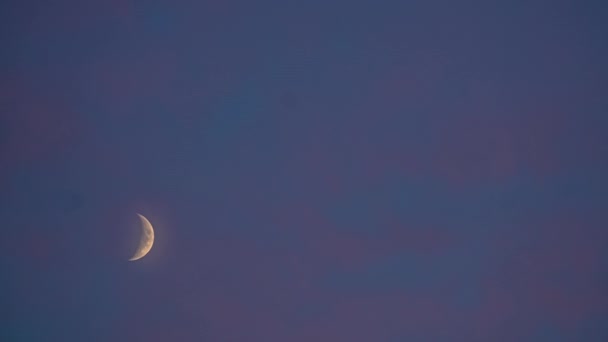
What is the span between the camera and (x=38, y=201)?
3.69 metres

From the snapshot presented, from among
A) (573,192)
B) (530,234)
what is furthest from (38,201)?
(573,192)

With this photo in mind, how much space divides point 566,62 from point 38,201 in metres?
3.50

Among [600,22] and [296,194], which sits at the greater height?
[600,22]

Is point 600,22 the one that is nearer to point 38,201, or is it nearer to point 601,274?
point 601,274

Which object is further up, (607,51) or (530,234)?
(607,51)

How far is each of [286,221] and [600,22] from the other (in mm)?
2393

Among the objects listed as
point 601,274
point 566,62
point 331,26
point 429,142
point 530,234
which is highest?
point 331,26

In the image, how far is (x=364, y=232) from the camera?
3639 mm

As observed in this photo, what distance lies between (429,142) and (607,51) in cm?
130

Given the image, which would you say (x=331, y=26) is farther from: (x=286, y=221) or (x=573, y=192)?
(x=573, y=192)

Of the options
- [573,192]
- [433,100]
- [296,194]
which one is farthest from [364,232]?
[573,192]

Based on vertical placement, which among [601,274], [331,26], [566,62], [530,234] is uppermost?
[331,26]

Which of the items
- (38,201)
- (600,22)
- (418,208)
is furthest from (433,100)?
(38,201)

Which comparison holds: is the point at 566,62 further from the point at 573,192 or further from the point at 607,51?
the point at 573,192
